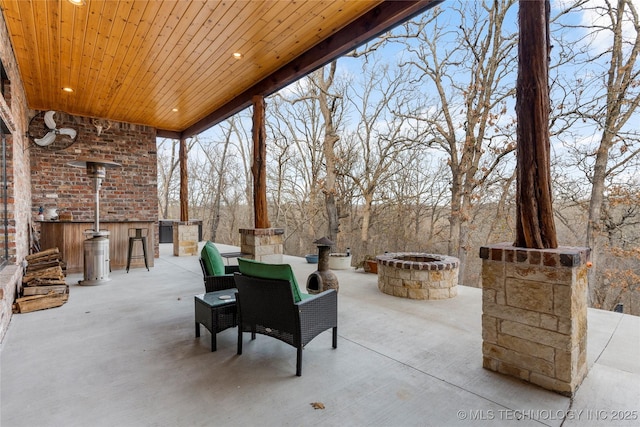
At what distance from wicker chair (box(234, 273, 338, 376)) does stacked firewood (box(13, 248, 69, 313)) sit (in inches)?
110

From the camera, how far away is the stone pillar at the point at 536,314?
1921 millimetres

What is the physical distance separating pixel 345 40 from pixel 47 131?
632 cm

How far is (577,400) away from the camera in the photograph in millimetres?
1876

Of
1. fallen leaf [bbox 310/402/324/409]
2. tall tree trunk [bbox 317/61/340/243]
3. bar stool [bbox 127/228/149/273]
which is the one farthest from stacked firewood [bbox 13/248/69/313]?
tall tree trunk [bbox 317/61/340/243]

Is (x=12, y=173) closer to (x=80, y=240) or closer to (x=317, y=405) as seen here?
(x=80, y=240)

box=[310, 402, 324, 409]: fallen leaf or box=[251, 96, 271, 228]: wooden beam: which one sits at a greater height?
box=[251, 96, 271, 228]: wooden beam

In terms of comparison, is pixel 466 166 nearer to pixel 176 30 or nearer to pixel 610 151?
pixel 610 151

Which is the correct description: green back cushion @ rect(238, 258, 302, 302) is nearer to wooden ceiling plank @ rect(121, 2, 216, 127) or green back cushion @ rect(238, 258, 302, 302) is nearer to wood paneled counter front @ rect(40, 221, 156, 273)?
wooden ceiling plank @ rect(121, 2, 216, 127)

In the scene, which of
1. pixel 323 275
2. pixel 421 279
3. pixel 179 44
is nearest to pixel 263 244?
pixel 323 275

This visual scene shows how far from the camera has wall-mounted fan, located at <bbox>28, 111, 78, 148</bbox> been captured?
5922 millimetres

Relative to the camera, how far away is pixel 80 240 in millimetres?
5625

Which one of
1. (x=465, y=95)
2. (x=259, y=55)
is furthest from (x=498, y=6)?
(x=259, y=55)

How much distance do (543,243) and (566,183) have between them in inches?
250

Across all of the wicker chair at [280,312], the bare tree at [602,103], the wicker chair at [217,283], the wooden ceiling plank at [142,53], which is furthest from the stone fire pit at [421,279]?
the bare tree at [602,103]
